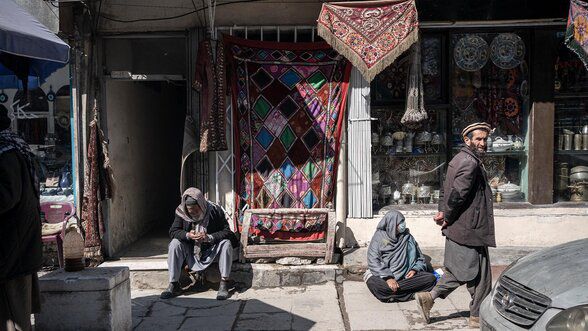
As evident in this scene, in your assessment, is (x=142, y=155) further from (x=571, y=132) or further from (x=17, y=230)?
(x=571, y=132)

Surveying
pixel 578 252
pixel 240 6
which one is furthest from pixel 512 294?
pixel 240 6

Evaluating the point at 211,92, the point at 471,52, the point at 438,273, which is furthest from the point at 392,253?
the point at 471,52

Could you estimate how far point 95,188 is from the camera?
6.86 m

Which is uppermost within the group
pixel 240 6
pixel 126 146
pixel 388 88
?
pixel 240 6

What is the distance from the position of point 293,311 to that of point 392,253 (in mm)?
1191

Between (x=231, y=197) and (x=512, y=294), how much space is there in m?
3.92

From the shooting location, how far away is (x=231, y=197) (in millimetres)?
6980

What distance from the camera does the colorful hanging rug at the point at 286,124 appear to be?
22.4 ft

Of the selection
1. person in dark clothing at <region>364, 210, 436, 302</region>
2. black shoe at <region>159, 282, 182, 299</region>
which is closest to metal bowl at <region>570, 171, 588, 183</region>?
person in dark clothing at <region>364, 210, 436, 302</region>

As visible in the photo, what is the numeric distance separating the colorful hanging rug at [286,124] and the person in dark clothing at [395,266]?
3.46 ft

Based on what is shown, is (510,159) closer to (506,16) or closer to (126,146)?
(506,16)

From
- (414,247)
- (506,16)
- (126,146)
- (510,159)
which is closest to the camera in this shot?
(414,247)

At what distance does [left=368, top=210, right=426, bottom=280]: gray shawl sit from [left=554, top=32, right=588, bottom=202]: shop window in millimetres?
2522

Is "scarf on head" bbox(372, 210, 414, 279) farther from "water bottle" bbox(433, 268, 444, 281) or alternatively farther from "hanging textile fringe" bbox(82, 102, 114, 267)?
"hanging textile fringe" bbox(82, 102, 114, 267)
